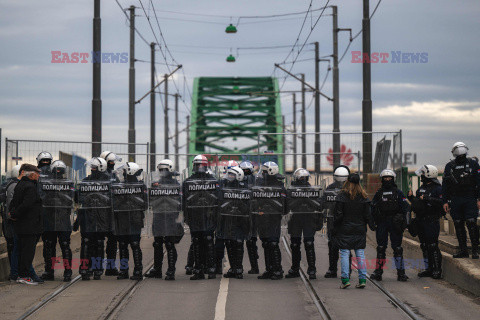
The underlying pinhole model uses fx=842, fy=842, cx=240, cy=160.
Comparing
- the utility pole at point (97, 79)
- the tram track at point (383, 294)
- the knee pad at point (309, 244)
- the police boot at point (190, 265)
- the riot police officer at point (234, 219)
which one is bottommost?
the tram track at point (383, 294)

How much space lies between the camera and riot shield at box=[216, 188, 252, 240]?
14156mm

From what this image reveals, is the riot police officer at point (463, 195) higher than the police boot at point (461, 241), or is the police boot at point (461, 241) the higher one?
the riot police officer at point (463, 195)

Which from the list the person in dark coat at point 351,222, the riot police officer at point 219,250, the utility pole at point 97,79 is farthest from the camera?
the utility pole at point 97,79

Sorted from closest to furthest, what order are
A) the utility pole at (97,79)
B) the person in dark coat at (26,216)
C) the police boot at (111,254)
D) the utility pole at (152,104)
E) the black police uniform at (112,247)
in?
1. the person in dark coat at (26,216)
2. the black police uniform at (112,247)
3. the police boot at (111,254)
4. the utility pole at (97,79)
5. the utility pole at (152,104)

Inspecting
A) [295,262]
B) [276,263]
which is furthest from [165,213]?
[295,262]

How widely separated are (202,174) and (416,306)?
4.63 metres

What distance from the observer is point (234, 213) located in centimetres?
1416

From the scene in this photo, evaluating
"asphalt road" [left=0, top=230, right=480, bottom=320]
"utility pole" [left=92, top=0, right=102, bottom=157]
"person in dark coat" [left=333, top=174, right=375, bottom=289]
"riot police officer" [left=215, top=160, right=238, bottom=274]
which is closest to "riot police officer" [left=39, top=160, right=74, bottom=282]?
"asphalt road" [left=0, top=230, right=480, bottom=320]

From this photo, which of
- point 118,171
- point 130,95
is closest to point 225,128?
point 130,95

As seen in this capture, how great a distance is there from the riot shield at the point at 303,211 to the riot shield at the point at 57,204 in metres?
3.73

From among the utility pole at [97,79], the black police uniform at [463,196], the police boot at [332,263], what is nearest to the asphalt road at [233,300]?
the police boot at [332,263]

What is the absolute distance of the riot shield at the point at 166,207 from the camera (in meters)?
14.1

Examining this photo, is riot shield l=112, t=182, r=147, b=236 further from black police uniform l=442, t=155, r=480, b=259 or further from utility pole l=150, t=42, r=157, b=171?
utility pole l=150, t=42, r=157, b=171

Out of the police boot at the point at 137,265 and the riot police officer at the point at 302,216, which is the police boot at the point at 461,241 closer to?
the riot police officer at the point at 302,216
